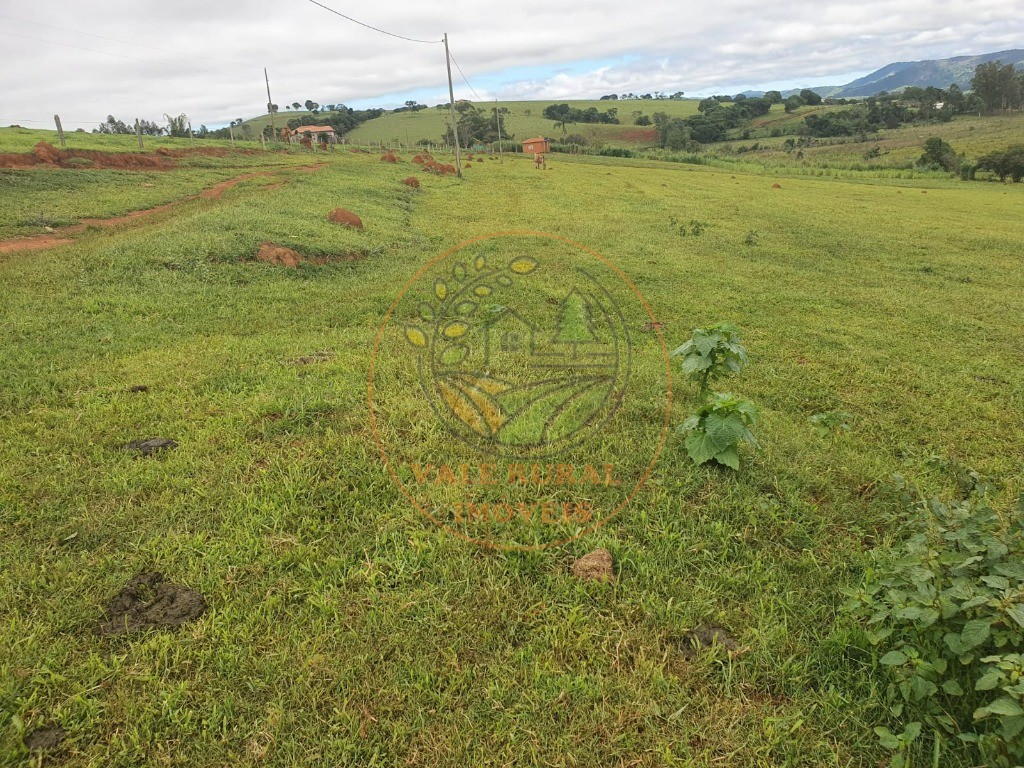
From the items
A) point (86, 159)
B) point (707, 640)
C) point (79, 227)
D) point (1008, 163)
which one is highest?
point (86, 159)

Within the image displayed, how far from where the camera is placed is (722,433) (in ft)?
11.8

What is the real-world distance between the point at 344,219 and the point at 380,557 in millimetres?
11051

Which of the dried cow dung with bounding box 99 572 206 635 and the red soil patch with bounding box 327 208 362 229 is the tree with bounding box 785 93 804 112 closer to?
the red soil patch with bounding box 327 208 362 229

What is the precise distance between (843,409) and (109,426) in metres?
6.53

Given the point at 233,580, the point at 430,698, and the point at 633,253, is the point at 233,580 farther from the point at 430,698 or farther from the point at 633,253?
the point at 633,253

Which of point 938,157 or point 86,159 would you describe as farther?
point 938,157

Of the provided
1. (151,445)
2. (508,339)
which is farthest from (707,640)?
(508,339)

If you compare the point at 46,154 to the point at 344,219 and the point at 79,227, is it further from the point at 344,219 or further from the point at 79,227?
the point at 344,219

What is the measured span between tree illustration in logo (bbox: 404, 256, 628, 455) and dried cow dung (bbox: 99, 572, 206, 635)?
2.00 metres

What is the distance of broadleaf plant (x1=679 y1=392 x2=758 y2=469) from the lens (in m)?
3.58

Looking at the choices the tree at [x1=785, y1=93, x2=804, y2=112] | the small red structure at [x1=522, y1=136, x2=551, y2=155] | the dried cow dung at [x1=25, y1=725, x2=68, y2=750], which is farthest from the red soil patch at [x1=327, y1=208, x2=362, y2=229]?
the tree at [x1=785, y1=93, x2=804, y2=112]

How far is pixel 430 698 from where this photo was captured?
7.77 ft

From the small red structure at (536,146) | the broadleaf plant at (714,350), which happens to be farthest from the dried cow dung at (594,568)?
the small red structure at (536,146)

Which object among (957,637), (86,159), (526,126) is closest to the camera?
(957,637)
